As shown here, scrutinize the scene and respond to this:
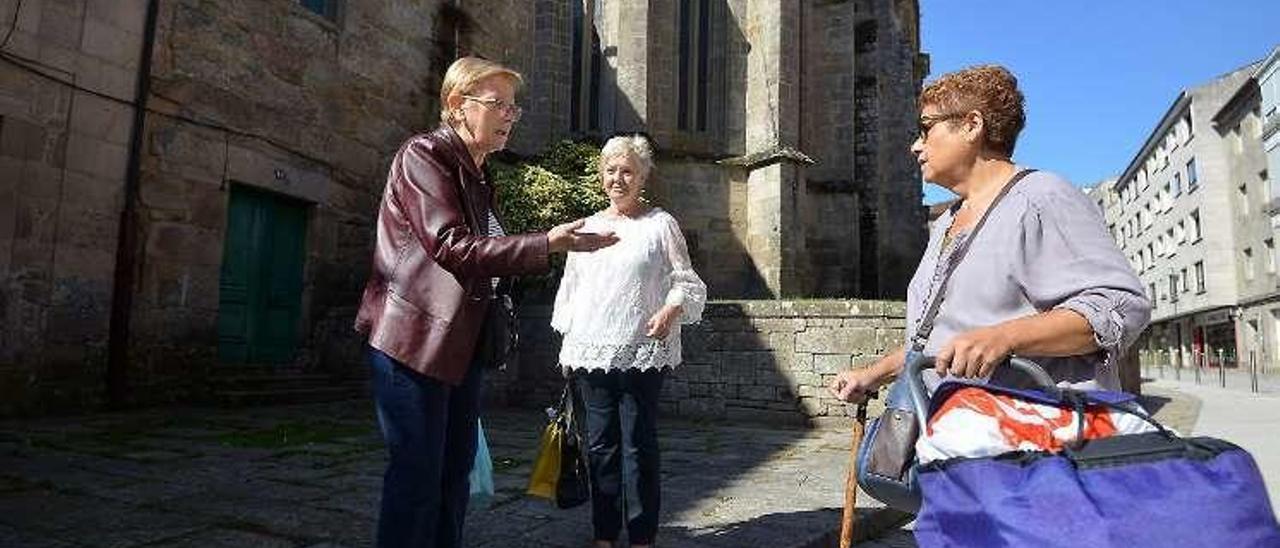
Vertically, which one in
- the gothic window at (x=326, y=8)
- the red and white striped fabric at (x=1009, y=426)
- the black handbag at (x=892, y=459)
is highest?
the gothic window at (x=326, y=8)

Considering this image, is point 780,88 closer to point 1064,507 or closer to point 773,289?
point 773,289

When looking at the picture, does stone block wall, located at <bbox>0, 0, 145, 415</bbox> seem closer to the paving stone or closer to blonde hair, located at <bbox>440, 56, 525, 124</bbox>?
the paving stone

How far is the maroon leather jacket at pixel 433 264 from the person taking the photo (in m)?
2.02

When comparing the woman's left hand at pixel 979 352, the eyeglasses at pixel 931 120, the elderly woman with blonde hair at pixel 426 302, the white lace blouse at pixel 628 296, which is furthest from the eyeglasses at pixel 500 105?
the woman's left hand at pixel 979 352

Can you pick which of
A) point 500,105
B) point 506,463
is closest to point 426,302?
point 500,105

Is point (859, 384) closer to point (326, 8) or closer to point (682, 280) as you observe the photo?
point (682, 280)

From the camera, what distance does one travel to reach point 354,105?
10680 millimetres

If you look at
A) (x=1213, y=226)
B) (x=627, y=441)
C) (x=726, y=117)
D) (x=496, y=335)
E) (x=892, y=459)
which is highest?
(x=1213, y=226)

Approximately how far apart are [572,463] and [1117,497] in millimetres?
2241

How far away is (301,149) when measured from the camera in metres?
9.84

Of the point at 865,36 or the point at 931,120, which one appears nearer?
the point at 931,120

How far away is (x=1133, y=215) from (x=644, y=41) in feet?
169

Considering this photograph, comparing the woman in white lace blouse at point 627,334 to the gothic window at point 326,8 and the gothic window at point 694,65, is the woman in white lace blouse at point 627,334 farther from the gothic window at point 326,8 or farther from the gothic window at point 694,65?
the gothic window at point 694,65

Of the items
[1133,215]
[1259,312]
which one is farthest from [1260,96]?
[1133,215]
